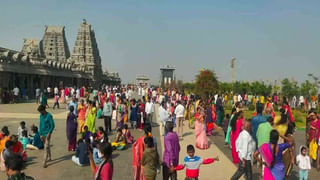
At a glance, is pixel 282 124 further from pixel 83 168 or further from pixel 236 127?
pixel 83 168

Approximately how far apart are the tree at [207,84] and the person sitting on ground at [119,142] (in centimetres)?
1877

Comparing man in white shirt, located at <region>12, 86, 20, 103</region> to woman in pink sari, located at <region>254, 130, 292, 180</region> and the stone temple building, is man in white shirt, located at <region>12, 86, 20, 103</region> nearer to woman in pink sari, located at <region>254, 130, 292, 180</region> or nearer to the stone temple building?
the stone temple building

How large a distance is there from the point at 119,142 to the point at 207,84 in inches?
761

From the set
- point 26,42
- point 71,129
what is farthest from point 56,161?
point 26,42

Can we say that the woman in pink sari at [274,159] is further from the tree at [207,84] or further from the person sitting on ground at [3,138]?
the tree at [207,84]

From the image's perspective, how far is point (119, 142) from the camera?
10516mm

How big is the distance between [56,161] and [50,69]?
31427mm

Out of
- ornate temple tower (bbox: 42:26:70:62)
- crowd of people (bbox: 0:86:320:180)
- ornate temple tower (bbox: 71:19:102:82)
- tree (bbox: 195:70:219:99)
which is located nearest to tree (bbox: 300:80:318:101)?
tree (bbox: 195:70:219:99)

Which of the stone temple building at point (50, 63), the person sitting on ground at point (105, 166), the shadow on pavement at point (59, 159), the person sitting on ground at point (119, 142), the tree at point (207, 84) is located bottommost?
the shadow on pavement at point (59, 159)

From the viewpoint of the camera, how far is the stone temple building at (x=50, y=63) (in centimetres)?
2808

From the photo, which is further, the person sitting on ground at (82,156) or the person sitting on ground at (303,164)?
the person sitting on ground at (82,156)

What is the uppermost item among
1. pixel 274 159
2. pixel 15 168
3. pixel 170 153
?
pixel 15 168

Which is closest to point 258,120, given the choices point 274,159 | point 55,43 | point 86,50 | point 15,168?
point 274,159

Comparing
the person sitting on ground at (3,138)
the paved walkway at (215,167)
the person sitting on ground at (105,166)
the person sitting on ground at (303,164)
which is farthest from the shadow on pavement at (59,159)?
the person sitting on ground at (303,164)
